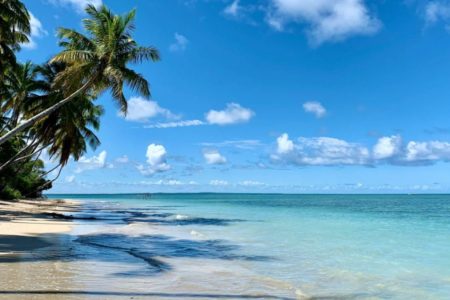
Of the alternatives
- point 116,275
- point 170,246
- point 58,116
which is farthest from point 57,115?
point 116,275

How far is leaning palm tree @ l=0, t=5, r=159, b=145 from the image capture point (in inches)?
711

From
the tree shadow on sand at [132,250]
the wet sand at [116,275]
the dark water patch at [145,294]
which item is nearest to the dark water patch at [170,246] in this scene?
the tree shadow on sand at [132,250]

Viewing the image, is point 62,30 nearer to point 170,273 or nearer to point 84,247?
point 84,247

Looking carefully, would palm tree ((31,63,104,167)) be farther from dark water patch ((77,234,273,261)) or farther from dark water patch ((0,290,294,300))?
dark water patch ((0,290,294,300))

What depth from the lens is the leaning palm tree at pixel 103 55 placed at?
18047mm

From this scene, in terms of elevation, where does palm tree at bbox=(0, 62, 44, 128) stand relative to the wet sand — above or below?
above

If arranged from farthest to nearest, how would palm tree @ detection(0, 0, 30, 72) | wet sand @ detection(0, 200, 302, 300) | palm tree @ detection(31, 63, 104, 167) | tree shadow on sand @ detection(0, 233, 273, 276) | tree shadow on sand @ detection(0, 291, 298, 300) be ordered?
palm tree @ detection(31, 63, 104, 167), palm tree @ detection(0, 0, 30, 72), tree shadow on sand @ detection(0, 233, 273, 276), wet sand @ detection(0, 200, 302, 300), tree shadow on sand @ detection(0, 291, 298, 300)

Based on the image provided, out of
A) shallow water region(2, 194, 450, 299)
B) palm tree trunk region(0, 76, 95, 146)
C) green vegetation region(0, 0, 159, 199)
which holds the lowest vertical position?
→ shallow water region(2, 194, 450, 299)

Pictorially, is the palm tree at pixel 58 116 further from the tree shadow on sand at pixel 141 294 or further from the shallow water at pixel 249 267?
the tree shadow on sand at pixel 141 294

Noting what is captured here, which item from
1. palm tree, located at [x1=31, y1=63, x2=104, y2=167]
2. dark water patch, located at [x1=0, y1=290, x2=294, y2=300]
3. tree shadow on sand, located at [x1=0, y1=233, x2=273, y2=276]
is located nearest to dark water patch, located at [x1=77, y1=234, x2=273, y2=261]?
tree shadow on sand, located at [x1=0, y1=233, x2=273, y2=276]

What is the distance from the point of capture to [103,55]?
18.0 m

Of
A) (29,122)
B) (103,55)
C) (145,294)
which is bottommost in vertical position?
(145,294)

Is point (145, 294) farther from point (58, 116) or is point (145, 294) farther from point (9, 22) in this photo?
point (58, 116)

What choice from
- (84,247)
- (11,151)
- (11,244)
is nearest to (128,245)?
(84,247)
